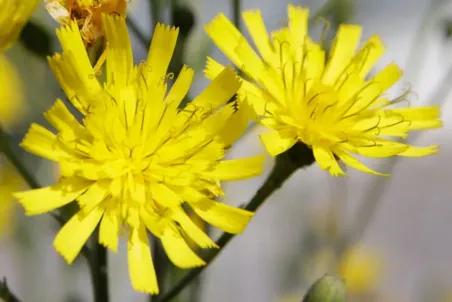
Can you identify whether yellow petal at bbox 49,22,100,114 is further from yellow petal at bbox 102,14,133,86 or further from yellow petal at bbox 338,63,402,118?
yellow petal at bbox 338,63,402,118

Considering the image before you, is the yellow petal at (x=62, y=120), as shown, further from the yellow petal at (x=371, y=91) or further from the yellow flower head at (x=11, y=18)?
the yellow petal at (x=371, y=91)

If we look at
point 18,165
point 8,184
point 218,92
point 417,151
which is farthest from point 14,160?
point 8,184

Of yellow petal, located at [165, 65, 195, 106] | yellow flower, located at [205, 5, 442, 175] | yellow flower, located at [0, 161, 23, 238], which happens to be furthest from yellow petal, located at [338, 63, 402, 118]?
yellow flower, located at [0, 161, 23, 238]

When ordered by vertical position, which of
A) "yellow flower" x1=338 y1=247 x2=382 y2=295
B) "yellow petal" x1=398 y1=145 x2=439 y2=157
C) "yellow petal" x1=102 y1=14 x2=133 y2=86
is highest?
"yellow petal" x1=102 y1=14 x2=133 y2=86

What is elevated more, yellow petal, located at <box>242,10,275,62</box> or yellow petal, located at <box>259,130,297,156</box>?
yellow petal, located at <box>242,10,275,62</box>

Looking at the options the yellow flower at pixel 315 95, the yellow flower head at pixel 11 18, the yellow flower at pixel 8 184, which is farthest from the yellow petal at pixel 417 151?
the yellow flower at pixel 8 184

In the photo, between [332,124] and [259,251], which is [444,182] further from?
[332,124]

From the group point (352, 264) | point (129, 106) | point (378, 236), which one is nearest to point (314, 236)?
point (352, 264)
